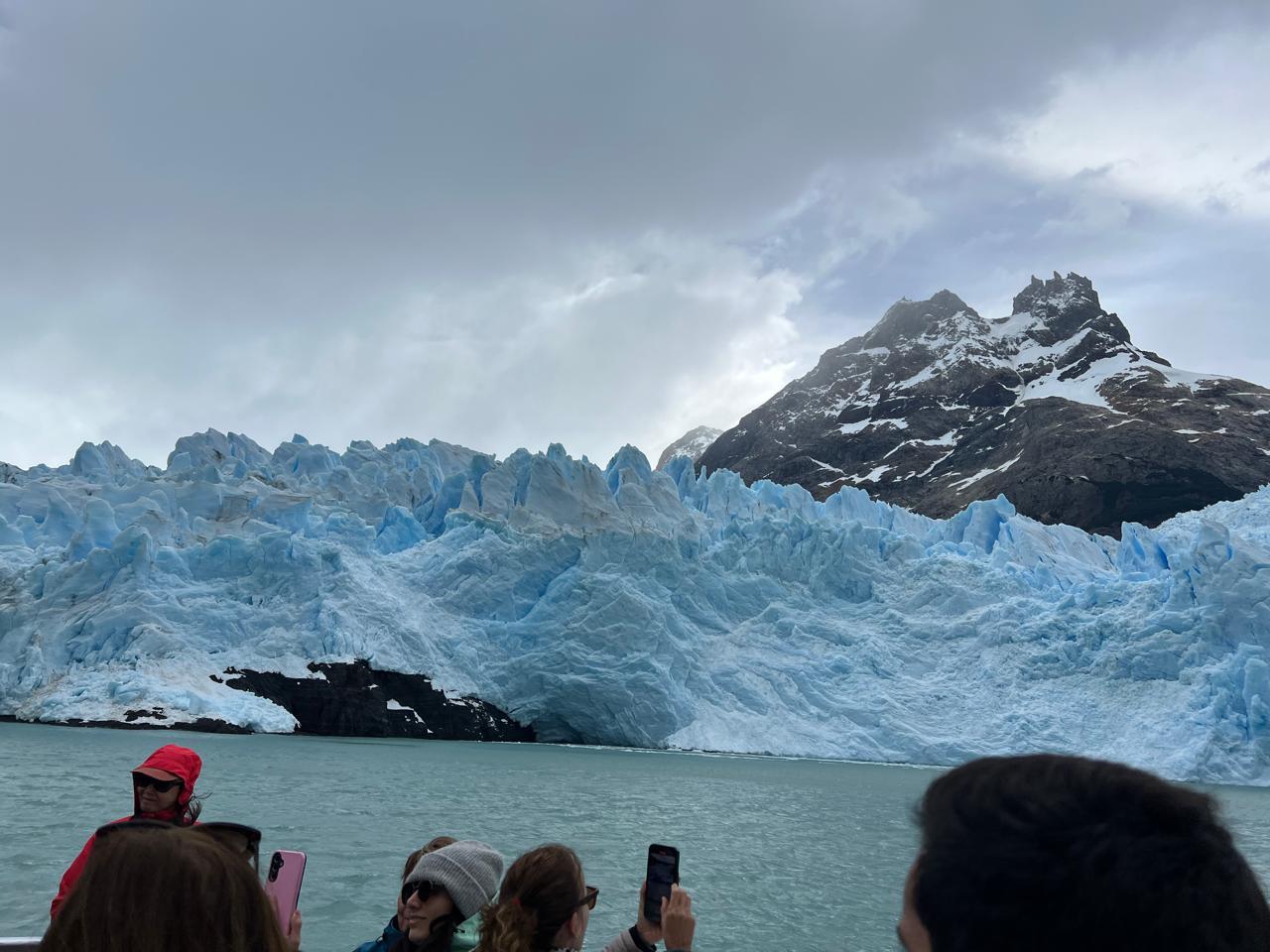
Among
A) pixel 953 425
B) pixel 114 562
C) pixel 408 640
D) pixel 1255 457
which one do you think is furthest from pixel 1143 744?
pixel 953 425

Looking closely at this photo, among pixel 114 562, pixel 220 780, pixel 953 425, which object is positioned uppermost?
pixel 953 425

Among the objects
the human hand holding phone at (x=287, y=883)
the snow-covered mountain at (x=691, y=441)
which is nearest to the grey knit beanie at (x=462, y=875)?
the human hand holding phone at (x=287, y=883)

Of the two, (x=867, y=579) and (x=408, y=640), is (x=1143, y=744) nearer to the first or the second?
(x=867, y=579)

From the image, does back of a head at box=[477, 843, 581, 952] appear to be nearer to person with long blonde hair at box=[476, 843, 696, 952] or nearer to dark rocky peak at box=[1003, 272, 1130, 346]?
person with long blonde hair at box=[476, 843, 696, 952]

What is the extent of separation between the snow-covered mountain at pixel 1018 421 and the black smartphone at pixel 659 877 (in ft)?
180

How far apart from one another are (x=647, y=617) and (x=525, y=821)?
14427 mm

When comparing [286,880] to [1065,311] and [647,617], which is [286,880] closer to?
[647,617]

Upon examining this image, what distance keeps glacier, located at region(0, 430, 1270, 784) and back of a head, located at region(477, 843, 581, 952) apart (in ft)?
77.4

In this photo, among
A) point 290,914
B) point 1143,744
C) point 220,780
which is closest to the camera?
point 290,914

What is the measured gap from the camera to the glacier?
24094 millimetres

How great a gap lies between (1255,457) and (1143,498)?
7477mm

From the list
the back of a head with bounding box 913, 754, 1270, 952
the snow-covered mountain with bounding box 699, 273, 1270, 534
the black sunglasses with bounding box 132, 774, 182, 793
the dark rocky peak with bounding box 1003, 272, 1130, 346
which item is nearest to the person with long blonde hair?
the black sunglasses with bounding box 132, 774, 182, 793

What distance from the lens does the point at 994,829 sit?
0.89 m

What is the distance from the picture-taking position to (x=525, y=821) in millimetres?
12227
